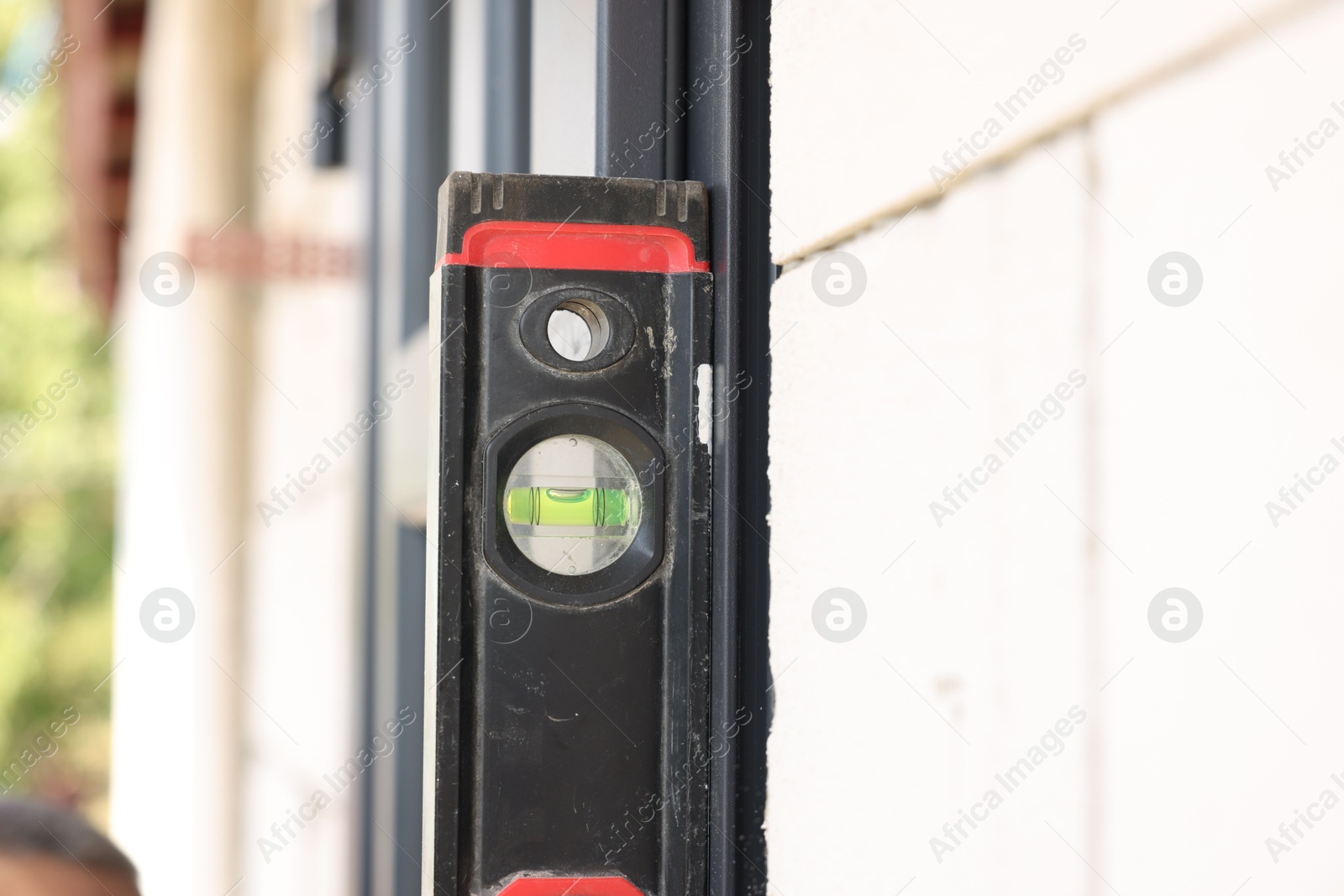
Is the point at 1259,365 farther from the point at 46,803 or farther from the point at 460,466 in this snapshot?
the point at 46,803

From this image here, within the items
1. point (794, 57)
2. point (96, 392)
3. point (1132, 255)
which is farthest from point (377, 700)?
point (96, 392)

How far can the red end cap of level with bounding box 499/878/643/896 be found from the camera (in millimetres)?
725

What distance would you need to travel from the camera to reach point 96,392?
10680mm

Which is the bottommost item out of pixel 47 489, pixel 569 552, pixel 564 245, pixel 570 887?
pixel 47 489

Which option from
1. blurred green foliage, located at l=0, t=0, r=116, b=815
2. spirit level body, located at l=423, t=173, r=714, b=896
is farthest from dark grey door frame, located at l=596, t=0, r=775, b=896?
blurred green foliage, located at l=0, t=0, r=116, b=815

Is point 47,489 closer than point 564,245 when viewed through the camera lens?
No

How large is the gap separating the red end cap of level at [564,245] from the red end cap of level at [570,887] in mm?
395

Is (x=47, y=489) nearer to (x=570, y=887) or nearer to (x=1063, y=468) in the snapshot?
(x=570, y=887)

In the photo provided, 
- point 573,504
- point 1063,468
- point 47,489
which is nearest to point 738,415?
point 573,504

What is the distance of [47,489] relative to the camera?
35.0ft

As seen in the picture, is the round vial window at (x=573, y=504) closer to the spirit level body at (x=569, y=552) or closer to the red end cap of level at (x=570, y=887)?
the spirit level body at (x=569, y=552)

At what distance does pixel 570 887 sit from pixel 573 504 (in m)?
0.25

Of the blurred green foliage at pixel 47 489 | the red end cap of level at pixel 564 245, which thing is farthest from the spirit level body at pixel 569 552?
the blurred green foliage at pixel 47 489

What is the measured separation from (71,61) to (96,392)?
23.0 ft
